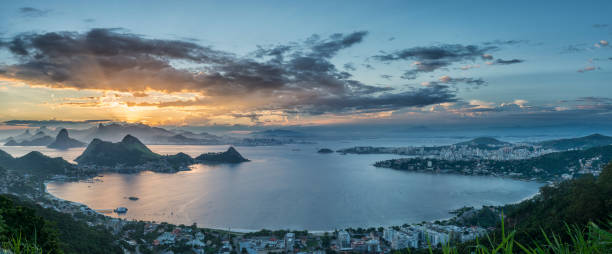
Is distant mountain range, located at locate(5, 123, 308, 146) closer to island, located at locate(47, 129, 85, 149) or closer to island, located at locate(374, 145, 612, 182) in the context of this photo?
island, located at locate(47, 129, 85, 149)

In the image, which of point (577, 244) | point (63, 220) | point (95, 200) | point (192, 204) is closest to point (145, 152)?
point (95, 200)

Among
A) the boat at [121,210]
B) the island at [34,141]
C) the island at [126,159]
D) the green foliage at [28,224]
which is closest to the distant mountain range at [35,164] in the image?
the island at [126,159]

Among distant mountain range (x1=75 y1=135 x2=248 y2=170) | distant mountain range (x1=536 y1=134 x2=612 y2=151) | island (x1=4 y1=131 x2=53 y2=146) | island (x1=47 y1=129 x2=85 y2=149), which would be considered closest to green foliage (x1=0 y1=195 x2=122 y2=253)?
distant mountain range (x1=75 y1=135 x2=248 y2=170)

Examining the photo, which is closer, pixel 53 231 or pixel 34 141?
pixel 53 231

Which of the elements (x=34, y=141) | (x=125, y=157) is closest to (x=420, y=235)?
(x=125, y=157)

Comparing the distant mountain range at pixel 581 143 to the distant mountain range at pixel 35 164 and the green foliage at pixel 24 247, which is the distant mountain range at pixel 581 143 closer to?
the green foliage at pixel 24 247

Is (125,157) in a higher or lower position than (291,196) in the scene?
higher

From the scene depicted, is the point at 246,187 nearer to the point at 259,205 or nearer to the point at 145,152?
the point at 259,205

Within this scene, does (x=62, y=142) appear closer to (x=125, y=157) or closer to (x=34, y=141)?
(x=34, y=141)

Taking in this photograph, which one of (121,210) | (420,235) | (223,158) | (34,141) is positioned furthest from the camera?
(34,141)
